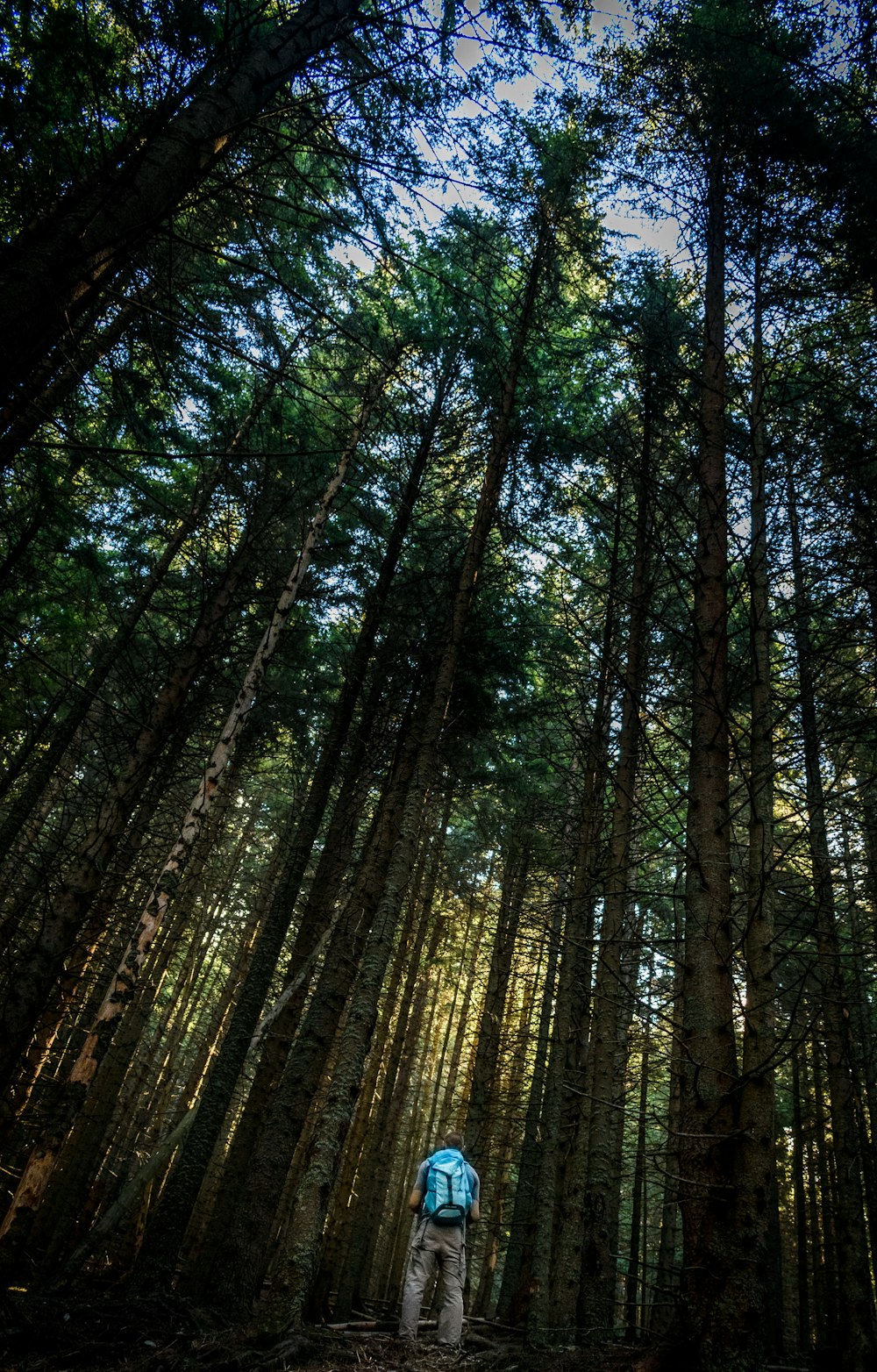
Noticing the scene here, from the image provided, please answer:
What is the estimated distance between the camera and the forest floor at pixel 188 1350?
428 cm

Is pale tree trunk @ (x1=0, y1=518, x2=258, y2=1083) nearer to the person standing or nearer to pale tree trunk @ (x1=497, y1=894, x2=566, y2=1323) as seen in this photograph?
the person standing

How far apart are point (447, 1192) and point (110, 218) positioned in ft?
26.1

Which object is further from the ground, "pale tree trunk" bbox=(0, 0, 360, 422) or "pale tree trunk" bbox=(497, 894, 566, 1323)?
"pale tree trunk" bbox=(0, 0, 360, 422)

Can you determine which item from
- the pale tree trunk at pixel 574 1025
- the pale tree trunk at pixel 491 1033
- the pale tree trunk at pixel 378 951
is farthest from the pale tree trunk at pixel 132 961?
the pale tree trunk at pixel 491 1033

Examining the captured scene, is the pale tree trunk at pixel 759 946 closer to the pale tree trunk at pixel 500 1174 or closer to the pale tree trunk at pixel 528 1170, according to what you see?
the pale tree trunk at pixel 528 1170

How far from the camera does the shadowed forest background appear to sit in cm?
338

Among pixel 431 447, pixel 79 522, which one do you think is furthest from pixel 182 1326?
pixel 431 447

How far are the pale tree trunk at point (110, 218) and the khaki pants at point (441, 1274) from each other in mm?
7630

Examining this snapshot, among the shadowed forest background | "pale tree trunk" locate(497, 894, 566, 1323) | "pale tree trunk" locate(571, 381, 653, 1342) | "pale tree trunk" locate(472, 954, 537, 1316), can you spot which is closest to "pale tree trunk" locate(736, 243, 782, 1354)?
the shadowed forest background

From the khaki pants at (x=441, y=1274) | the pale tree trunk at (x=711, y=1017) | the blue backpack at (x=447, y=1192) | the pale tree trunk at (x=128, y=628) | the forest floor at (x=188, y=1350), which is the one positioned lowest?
the forest floor at (x=188, y=1350)

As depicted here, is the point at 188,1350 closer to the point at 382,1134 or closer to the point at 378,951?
the point at 378,951

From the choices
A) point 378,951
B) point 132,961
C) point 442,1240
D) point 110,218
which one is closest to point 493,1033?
point 442,1240

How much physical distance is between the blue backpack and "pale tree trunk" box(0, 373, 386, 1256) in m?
3.65

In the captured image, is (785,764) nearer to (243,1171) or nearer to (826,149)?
(826,149)
